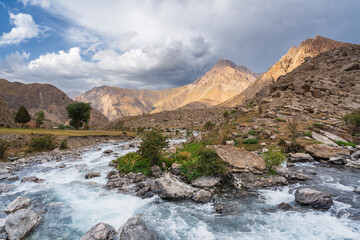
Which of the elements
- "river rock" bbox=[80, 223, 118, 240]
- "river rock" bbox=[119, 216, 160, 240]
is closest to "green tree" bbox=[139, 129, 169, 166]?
"river rock" bbox=[119, 216, 160, 240]

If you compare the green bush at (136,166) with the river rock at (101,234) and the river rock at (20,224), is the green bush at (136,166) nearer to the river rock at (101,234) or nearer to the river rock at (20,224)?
the river rock at (101,234)

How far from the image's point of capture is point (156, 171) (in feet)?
50.6

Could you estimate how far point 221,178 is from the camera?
1360cm

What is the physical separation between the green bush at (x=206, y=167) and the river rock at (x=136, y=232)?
5.94 m

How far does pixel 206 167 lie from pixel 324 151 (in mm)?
12910

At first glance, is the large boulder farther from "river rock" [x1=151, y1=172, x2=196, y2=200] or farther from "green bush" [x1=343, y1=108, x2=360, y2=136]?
"green bush" [x1=343, y1=108, x2=360, y2=136]

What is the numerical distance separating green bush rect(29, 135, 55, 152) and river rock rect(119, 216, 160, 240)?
27.6 m

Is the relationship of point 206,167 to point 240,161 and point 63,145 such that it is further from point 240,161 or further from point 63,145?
point 63,145

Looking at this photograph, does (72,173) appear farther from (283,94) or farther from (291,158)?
(283,94)

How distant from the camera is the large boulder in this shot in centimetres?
1367

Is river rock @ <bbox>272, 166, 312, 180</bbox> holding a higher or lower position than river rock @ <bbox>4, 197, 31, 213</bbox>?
higher

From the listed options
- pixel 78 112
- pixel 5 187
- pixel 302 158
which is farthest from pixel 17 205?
pixel 78 112

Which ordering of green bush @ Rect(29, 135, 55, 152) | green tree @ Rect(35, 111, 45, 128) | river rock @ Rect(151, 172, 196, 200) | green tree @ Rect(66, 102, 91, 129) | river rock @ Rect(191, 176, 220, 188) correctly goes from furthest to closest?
green tree @ Rect(66, 102, 91, 129), green tree @ Rect(35, 111, 45, 128), green bush @ Rect(29, 135, 55, 152), river rock @ Rect(191, 176, 220, 188), river rock @ Rect(151, 172, 196, 200)

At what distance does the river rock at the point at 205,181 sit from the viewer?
12977 mm
